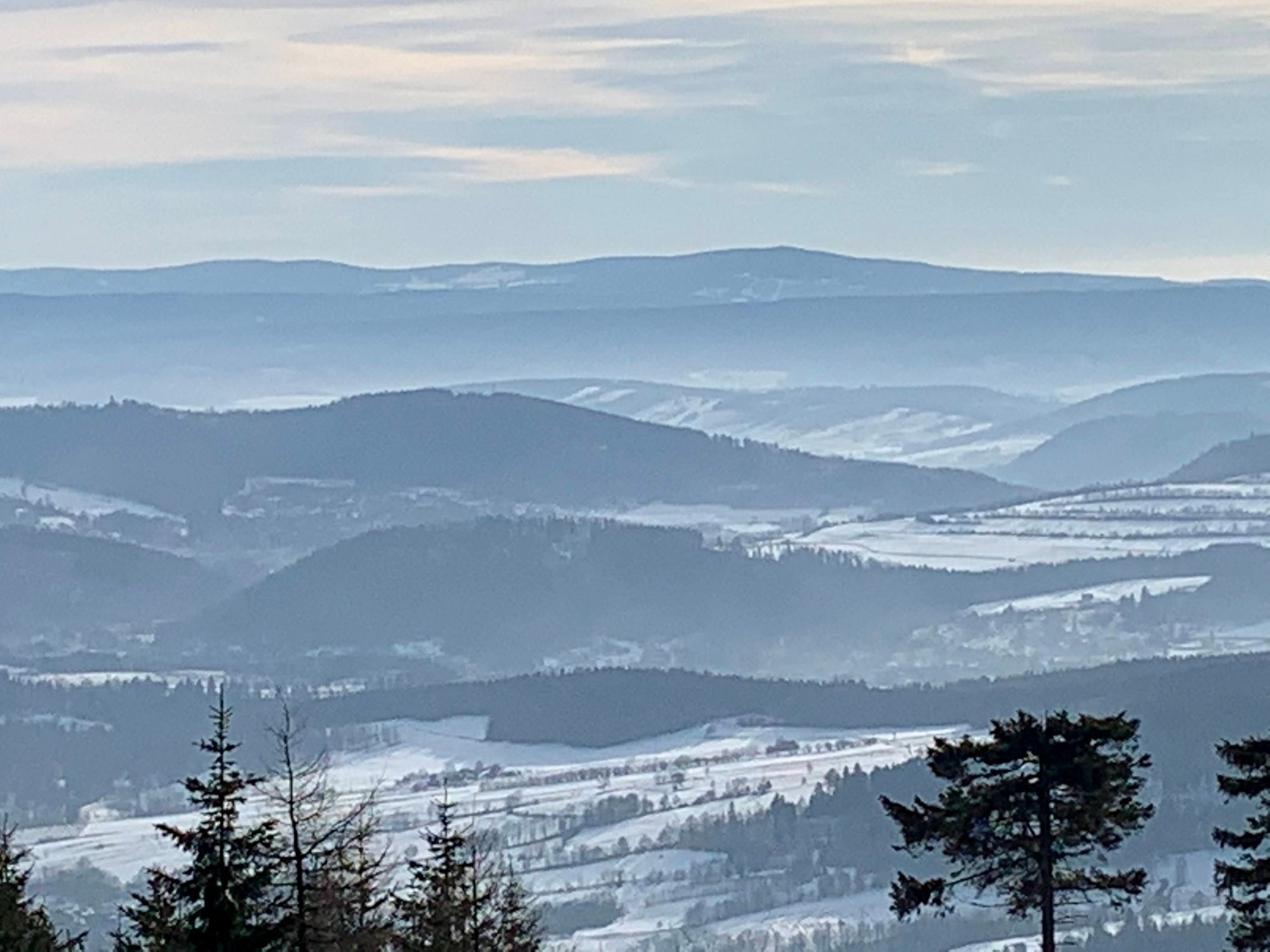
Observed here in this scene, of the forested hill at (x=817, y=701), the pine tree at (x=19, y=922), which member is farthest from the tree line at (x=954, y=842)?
the forested hill at (x=817, y=701)

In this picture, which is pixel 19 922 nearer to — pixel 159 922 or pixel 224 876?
pixel 159 922

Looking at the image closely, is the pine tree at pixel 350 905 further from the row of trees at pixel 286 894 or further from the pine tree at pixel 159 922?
the pine tree at pixel 159 922

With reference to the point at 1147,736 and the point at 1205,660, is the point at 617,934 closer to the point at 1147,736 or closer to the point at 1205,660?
the point at 1147,736

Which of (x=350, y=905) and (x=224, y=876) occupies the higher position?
(x=224, y=876)

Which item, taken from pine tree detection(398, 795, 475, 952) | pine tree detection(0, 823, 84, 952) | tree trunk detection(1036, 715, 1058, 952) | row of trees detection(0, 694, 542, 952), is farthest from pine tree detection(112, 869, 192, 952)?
tree trunk detection(1036, 715, 1058, 952)

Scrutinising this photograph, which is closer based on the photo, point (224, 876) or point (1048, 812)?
point (224, 876)

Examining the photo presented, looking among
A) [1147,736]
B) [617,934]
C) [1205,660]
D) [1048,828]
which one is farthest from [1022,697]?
[1048,828]

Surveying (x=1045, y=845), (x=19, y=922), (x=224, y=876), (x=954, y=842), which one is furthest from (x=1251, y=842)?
(x=19, y=922)
